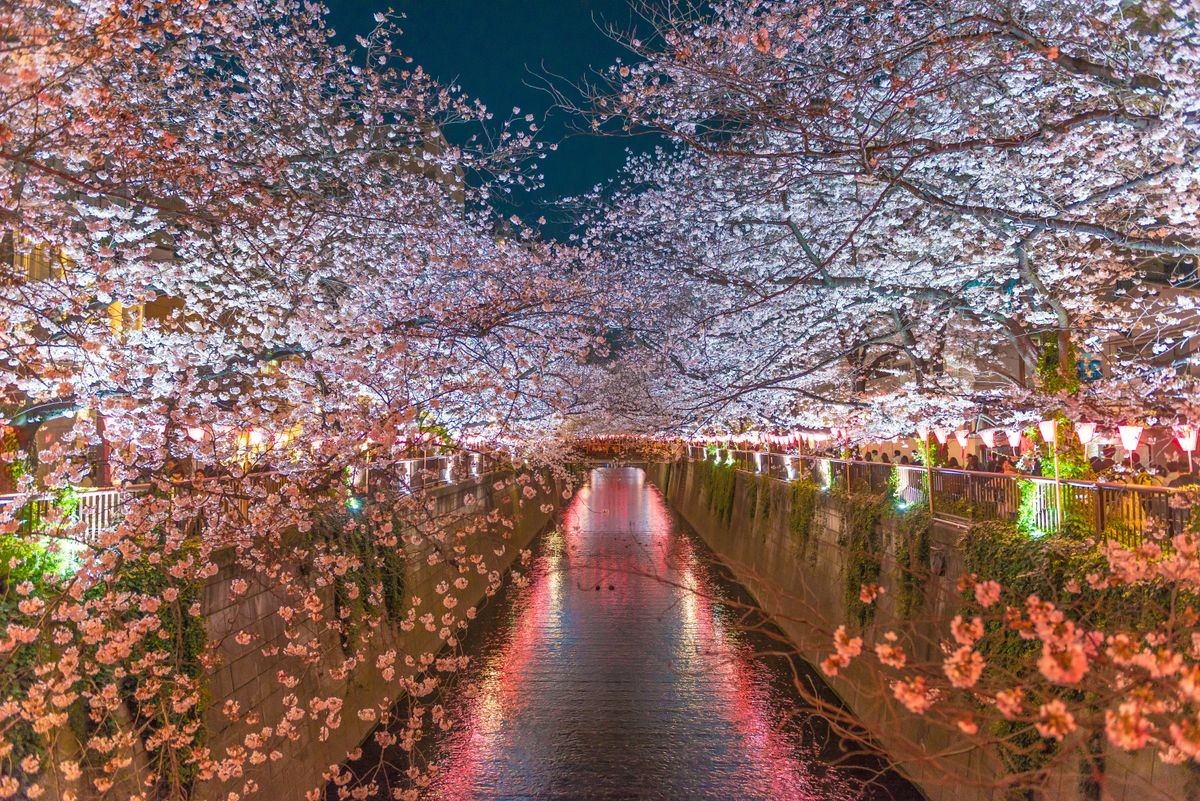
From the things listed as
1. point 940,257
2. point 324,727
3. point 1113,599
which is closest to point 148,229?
point 324,727

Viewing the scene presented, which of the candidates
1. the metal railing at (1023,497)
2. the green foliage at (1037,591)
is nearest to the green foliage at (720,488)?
the metal railing at (1023,497)

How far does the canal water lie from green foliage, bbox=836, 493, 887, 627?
6.87ft

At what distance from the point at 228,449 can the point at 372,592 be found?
14.4 feet

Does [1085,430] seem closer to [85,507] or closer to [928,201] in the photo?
[928,201]

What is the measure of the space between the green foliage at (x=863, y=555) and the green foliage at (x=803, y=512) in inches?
149

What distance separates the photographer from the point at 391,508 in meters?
13.6

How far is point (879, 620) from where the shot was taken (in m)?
13.5

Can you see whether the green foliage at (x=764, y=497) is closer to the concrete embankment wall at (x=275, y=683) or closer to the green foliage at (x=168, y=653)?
the concrete embankment wall at (x=275, y=683)

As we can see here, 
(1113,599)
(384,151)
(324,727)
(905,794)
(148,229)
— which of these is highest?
(384,151)

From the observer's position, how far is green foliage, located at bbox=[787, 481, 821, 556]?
748 inches

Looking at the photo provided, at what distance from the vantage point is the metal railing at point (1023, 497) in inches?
289

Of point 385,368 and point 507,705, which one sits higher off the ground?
point 385,368

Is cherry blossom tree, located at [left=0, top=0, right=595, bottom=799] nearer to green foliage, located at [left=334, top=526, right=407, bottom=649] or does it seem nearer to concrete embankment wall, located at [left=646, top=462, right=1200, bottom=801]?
green foliage, located at [left=334, top=526, right=407, bottom=649]

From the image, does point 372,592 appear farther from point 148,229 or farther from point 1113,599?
point 1113,599
